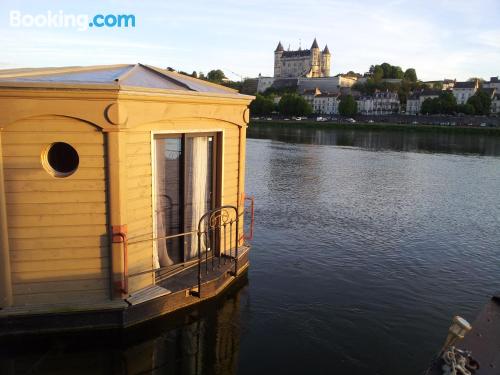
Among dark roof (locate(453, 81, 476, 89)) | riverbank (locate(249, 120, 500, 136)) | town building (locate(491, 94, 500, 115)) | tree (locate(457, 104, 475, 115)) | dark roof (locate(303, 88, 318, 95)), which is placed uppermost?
dark roof (locate(453, 81, 476, 89))

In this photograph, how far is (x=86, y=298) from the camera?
7664mm

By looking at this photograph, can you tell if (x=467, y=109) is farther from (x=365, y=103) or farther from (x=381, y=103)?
(x=365, y=103)

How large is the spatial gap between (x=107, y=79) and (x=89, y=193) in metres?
1.90

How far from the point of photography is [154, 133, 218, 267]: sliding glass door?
28.6 ft

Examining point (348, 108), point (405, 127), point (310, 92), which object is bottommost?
point (405, 127)

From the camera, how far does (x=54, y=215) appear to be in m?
7.29

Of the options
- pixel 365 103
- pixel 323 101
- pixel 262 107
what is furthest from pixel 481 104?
pixel 323 101

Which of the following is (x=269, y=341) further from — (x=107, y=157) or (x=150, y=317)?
(x=107, y=157)

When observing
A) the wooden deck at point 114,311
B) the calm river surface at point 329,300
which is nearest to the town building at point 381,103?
the calm river surface at point 329,300

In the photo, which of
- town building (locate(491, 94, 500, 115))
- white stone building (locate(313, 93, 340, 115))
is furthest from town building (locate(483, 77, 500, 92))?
white stone building (locate(313, 93, 340, 115))

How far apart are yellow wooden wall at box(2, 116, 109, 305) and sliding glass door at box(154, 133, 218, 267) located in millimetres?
1301

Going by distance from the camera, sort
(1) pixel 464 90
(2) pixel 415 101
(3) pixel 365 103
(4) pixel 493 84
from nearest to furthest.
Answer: (2) pixel 415 101 → (1) pixel 464 90 → (3) pixel 365 103 → (4) pixel 493 84

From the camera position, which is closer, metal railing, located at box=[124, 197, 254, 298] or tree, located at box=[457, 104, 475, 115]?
metal railing, located at box=[124, 197, 254, 298]

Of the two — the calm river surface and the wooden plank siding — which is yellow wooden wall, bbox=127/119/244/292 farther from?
the calm river surface
